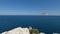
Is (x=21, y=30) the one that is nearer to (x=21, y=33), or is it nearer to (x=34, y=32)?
(x=21, y=33)

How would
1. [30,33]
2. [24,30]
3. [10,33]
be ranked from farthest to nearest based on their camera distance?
[30,33] → [24,30] → [10,33]

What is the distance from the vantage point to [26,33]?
7.82m

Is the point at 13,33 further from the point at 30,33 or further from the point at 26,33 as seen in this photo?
the point at 30,33

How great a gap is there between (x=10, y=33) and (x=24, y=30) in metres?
0.91

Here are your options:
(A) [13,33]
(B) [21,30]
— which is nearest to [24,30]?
(B) [21,30]

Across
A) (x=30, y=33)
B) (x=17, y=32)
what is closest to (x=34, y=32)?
(x=30, y=33)

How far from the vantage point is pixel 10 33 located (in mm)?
7180

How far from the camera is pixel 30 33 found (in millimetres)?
8484

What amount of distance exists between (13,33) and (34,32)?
1.86 meters

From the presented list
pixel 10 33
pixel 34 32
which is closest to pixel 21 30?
pixel 10 33

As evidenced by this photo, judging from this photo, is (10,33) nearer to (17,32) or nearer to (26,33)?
(17,32)

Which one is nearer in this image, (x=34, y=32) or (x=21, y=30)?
(x=21, y=30)

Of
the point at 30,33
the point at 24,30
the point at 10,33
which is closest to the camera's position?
the point at 10,33

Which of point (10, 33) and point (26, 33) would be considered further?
point (26, 33)
